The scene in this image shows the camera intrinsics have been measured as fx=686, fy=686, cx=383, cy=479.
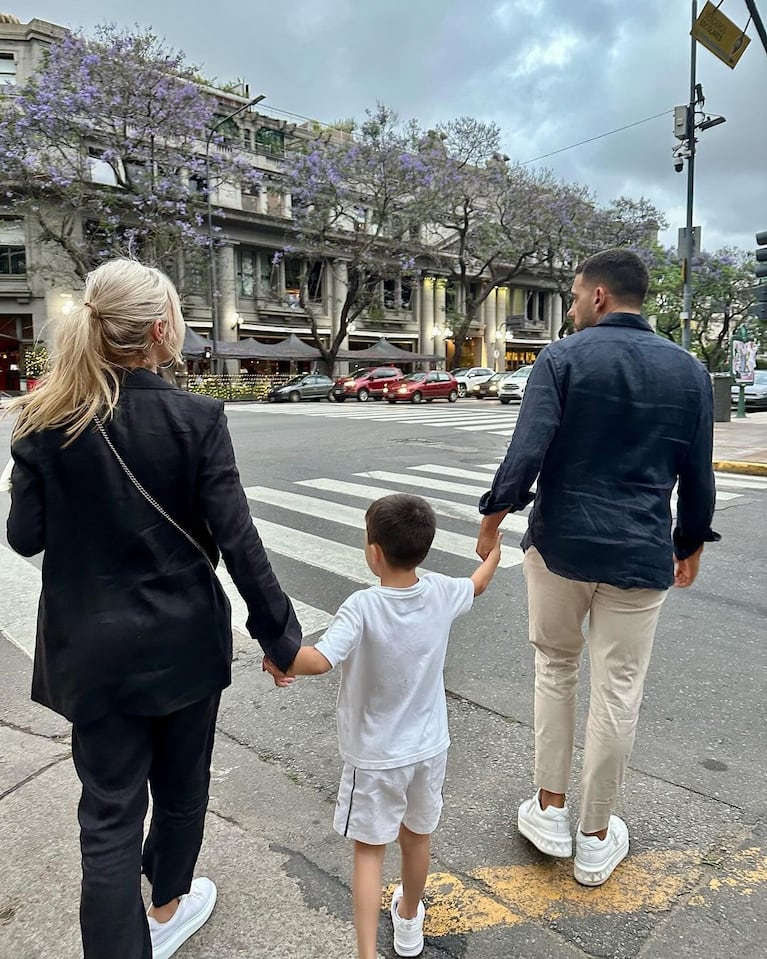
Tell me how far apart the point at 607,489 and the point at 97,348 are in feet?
5.01

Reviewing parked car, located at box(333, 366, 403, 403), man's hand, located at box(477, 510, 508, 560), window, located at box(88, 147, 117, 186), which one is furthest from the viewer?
parked car, located at box(333, 366, 403, 403)

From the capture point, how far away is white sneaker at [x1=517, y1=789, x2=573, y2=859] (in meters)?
2.32

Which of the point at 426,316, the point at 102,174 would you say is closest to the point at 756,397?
the point at 426,316

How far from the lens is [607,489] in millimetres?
2170

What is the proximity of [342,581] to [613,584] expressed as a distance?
3419 mm

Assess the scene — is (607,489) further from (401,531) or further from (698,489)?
(401,531)

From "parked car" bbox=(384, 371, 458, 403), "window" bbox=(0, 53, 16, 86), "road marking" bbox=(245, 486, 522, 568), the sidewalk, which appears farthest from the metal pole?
"window" bbox=(0, 53, 16, 86)

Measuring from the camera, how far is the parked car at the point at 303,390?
103ft

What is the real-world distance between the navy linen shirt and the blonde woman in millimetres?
944

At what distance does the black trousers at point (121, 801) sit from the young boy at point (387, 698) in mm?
319

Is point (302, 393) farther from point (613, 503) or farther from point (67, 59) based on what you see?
point (613, 503)

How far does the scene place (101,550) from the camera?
5.29ft

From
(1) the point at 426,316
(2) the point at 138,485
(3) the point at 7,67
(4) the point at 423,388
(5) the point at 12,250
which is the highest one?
(3) the point at 7,67

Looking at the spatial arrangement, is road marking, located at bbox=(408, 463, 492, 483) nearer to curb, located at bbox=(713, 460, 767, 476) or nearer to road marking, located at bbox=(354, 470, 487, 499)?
road marking, located at bbox=(354, 470, 487, 499)
